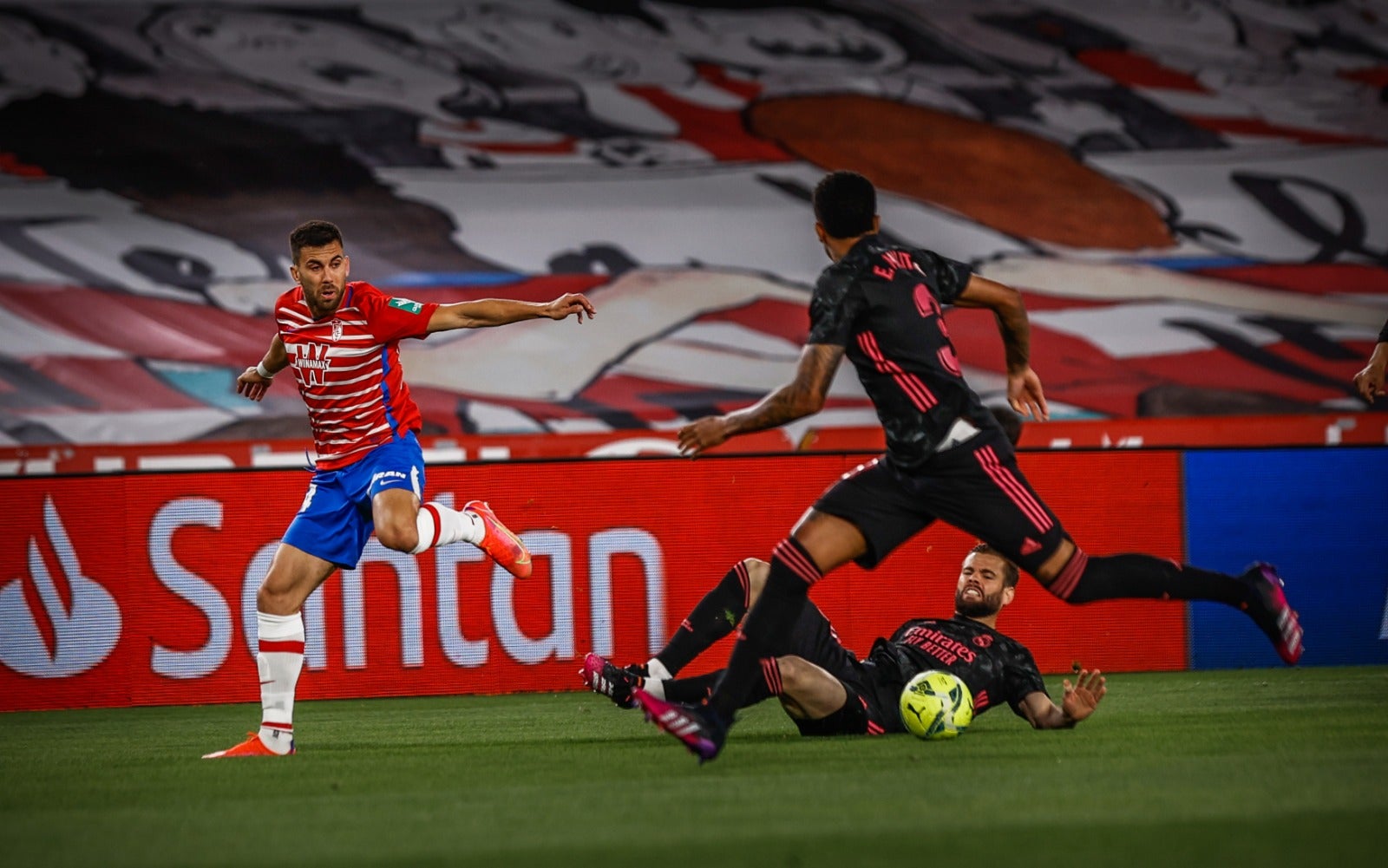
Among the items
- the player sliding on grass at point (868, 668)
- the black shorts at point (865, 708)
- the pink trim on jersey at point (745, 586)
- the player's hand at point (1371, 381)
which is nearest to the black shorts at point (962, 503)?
the player sliding on grass at point (868, 668)

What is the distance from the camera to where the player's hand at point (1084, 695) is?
496 cm

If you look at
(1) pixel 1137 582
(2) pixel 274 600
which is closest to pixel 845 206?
(1) pixel 1137 582

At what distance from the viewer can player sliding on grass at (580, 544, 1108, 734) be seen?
5105 millimetres

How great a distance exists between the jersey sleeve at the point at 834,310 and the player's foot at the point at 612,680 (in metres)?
1.63

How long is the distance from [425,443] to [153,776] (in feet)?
→ 22.4

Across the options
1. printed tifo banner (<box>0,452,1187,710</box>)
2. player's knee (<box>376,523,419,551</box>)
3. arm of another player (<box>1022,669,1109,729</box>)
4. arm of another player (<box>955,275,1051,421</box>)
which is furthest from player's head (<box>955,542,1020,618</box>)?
printed tifo banner (<box>0,452,1187,710</box>)

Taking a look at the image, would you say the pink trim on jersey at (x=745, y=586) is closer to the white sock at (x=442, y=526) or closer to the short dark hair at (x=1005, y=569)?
the short dark hair at (x=1005, y=569)

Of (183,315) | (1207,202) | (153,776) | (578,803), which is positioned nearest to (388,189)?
(183,315)

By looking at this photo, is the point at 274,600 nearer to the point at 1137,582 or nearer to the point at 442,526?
the point at 442,526

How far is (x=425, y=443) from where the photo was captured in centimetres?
1159

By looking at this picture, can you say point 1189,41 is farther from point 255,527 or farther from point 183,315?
point 255,527

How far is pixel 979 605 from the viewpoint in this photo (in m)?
5.49

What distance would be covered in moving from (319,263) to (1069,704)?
3043 millimetres

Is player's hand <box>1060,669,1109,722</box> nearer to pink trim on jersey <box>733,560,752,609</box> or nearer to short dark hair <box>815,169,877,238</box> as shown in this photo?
pink trim on jersey <box>733,560,752,609</box>
